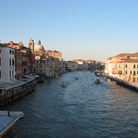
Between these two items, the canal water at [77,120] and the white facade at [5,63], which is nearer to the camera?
the canal water at [77,120]

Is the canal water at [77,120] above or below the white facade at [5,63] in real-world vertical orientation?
below

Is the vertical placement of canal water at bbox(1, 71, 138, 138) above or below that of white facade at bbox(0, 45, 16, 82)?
below

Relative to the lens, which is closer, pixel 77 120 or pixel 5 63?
pixel 77 120

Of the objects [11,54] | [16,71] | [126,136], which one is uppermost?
[11,54]

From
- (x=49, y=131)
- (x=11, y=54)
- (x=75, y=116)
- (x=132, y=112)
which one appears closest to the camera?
(x=49, y=131)

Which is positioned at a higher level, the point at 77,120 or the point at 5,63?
the point at 5,63

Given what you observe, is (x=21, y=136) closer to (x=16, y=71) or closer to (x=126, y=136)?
(x=126, y=136)

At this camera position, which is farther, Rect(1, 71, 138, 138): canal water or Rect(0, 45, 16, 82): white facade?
Rect(0, 45, 16, 82): white facade

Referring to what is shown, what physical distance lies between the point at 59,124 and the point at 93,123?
369 cm

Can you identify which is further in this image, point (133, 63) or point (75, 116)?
point (133, 63)

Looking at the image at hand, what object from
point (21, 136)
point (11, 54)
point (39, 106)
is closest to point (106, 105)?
point (39, 106)

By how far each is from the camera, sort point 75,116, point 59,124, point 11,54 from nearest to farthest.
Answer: point 59,124
point 75,116
point 11,54

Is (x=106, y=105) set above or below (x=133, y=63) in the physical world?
below

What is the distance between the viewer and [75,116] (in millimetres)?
23500
